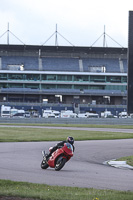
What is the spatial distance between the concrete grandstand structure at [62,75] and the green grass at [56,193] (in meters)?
86.3

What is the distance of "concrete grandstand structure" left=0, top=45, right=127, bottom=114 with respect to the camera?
101250 millimetres

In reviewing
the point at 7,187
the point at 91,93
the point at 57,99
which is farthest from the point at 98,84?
the point at 7,187

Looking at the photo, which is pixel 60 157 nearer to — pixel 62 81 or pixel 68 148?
pixel 68 148

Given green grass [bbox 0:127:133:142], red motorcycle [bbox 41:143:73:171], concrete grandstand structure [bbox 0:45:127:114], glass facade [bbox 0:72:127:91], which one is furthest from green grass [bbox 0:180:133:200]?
glass facade [bbox 0:72:127:91]

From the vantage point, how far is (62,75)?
102312 millimetres

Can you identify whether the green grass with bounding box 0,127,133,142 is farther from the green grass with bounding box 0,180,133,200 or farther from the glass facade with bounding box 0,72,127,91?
the glass facade with bounding box 0,72,127,91

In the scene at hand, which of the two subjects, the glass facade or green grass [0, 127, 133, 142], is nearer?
green grass [0, 127, 133, 142]

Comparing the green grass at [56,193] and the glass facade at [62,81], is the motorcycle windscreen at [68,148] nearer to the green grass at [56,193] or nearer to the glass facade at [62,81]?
the green grass at [56,193]

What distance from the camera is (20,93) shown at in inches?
3885

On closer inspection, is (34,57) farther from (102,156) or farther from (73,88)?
(102,156)

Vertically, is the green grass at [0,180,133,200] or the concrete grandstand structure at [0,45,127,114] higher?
the concrete grandstand structure at [0,45,127,114]

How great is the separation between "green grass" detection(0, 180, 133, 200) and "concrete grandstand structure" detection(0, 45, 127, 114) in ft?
283

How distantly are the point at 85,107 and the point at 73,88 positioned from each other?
1097cm

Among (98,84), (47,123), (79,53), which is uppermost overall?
(79,53)
